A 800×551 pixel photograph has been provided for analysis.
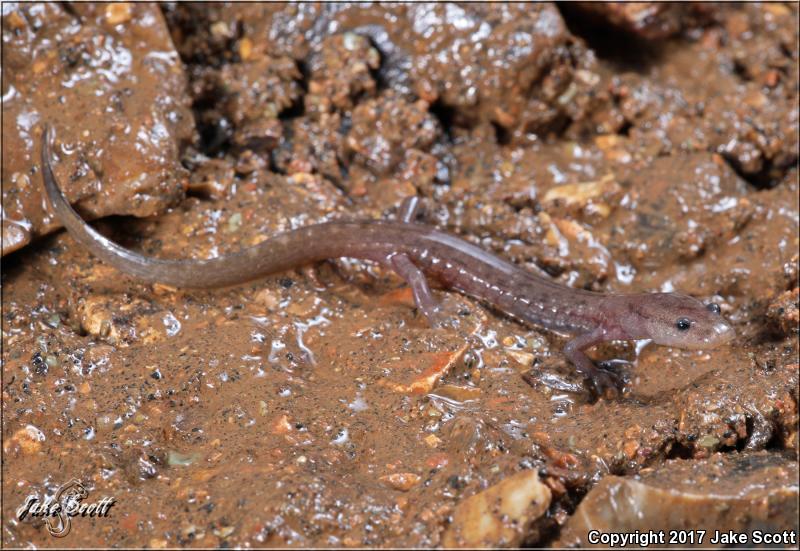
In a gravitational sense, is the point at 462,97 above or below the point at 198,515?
above

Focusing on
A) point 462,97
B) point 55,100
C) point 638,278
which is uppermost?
point 55,100

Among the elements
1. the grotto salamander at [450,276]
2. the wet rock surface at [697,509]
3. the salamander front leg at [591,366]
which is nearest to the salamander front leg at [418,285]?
the grotto salamander at [450,276]

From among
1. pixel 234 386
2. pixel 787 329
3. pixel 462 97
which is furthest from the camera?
pixel 462 97

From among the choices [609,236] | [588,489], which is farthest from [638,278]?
[588,489]

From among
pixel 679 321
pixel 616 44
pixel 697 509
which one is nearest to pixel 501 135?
pixel 616 44

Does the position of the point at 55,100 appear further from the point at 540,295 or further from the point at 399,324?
the point at 540,295

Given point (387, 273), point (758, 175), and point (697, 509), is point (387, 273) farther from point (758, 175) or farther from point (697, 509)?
point (758, 175)
